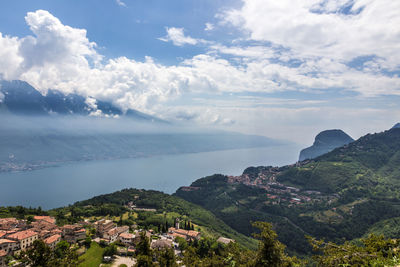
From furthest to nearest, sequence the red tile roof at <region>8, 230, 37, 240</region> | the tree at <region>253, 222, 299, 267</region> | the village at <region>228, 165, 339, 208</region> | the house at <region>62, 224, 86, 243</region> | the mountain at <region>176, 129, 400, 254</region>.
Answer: the village at <region>228, 165, 339, 208</region>
the mountain at <region>176, 129, 400, 254</region>
the house at <region>62, 224, 86, 243</region>
the red tile roof at <region>8, 230, 37, 240</region>
the tree at <region>253, 222, 299, 267</region>

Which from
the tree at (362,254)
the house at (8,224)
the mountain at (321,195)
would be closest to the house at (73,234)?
the house at (8,224)

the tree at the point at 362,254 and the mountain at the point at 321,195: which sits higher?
the tree at the point at 362,254

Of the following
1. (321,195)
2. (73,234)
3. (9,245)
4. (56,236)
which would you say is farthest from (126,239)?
(321,195)

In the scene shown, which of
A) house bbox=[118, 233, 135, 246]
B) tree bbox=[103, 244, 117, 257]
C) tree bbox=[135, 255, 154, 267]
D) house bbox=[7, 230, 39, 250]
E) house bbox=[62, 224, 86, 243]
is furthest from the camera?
house bbox=[118, 233, 135, 246]

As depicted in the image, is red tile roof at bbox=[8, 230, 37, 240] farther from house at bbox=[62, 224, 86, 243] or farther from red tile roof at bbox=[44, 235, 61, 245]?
house at bbox=[62, 224, 86, 243]

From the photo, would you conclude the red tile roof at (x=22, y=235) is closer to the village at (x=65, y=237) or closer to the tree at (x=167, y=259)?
the village at (x=65, y=237)

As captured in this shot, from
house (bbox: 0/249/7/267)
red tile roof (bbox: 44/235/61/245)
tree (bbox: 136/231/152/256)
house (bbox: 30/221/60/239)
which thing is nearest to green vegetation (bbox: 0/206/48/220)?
house (bbox: 30/221/60/239)

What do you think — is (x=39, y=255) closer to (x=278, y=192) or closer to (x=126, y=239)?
(x=126, y=239)

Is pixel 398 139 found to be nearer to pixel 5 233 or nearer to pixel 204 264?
pixel 204 264
